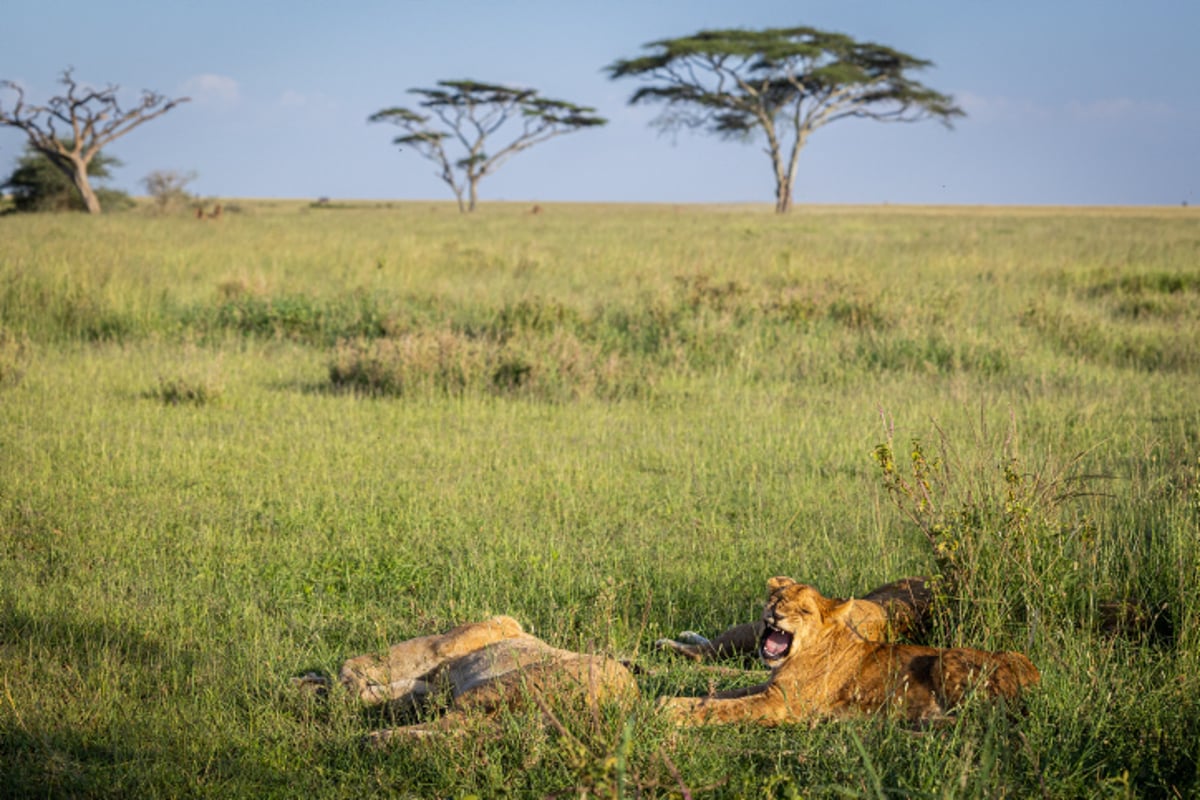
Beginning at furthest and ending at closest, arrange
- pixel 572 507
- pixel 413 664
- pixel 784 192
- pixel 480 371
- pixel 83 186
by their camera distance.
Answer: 1. pixel 784 192
2. pixel 83 186
3. pixel 480 371
4. pixel 572 507
5. pixel 413 664

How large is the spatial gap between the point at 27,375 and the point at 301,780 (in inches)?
303

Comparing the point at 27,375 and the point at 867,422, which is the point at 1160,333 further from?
the point at 27,375

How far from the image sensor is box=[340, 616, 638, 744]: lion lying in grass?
2.91 m

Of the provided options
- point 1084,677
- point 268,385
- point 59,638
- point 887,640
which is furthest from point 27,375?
point 1084,677

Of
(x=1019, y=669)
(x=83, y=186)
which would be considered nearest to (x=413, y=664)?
(x=1019, y=669)

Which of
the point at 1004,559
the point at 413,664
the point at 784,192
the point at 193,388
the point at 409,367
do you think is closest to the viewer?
the point at 413,664

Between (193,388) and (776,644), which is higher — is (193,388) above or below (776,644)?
above

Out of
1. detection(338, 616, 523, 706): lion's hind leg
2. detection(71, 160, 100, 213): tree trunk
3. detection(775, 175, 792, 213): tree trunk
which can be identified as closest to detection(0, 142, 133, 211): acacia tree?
detection(71, 160, 100, 213): tree trunk

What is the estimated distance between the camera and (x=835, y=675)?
3129 millimetres

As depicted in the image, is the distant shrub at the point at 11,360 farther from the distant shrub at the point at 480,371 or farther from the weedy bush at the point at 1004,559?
the weedy bush at the point at 1004,559

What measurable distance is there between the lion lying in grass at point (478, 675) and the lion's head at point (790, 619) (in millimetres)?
435

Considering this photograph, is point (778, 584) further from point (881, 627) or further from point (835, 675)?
point (881, 627)

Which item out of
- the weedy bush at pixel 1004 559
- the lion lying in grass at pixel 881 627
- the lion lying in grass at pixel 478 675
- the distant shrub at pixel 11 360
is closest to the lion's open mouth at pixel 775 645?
the lion lying in grass at pixel 478 675

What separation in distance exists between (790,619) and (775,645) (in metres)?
0.11
